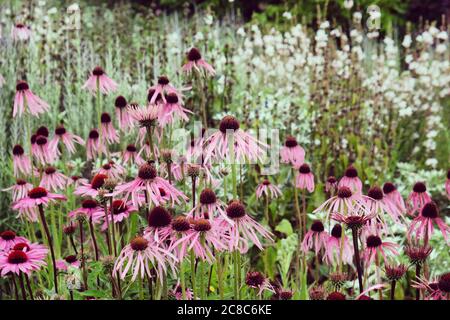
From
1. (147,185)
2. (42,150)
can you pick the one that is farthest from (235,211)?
(42,150)

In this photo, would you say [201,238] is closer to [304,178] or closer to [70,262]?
[70,262]

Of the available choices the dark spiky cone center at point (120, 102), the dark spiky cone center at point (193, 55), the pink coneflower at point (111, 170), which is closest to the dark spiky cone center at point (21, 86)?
the dark spiky cone center at point (120, 102)

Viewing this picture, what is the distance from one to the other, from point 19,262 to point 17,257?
0.01 meters

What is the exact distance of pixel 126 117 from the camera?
1875 mm

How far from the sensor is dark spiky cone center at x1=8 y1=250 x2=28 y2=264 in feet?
4.52

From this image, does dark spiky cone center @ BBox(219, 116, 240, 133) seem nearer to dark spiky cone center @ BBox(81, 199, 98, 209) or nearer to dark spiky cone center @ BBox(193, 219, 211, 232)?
dark spiky cone center @ BBox(193, 219, 211, 232)

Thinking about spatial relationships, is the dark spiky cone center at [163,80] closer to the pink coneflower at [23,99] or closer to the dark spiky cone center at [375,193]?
the pink coneflower at [23,99]

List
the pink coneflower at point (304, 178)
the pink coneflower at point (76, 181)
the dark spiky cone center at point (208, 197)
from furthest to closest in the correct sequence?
the pink coneflower at point (304, 178), the pink coneflower at point (76, 181), the dark spiky cone center at point (208, 197)

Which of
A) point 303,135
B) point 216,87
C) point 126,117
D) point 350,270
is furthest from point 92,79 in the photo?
point 216,87

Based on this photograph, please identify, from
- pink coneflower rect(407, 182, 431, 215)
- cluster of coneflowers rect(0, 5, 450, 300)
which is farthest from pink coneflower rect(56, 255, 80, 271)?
pink coneflower rect(407, 182, 431, 215)

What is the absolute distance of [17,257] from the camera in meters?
1.38

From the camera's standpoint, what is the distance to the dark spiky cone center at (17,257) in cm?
138

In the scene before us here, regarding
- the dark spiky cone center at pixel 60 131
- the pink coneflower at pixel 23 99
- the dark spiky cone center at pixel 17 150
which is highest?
the pink coneflower at pixel 23 99
